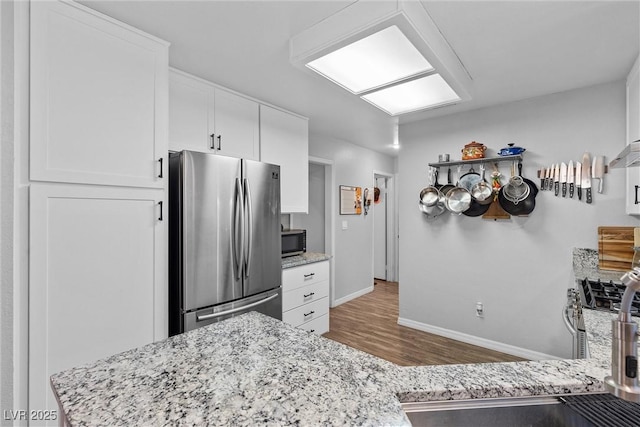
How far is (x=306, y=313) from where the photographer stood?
2.97 metres

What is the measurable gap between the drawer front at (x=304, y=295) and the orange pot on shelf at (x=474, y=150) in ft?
Answer: 6.42

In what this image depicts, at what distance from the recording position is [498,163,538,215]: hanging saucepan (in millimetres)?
2727

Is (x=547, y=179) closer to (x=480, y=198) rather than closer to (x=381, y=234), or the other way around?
(x=480, y=198)

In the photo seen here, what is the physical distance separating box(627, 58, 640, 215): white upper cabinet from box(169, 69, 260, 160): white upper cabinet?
2.80 metres

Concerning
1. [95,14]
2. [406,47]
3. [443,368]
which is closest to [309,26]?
[406,47]

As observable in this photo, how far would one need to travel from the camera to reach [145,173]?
67.2 inches

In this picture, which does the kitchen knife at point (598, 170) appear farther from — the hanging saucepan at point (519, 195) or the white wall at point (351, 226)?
the white wall at point (351, 226)

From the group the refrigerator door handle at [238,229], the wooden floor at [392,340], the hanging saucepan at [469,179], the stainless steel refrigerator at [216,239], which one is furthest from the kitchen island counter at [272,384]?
the hanging saucepan at [469,179]

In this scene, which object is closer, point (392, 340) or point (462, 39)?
point (462, 39)

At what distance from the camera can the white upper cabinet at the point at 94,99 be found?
1.36 meters

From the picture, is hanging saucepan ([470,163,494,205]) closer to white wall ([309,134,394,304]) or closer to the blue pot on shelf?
the blue pot on shelf

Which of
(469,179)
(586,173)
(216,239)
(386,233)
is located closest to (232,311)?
(216,239)

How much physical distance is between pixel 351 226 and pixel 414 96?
2.80 m

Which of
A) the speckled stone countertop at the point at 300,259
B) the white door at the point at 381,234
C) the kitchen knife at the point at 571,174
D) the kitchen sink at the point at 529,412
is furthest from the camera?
the white door at the point at 381,234
